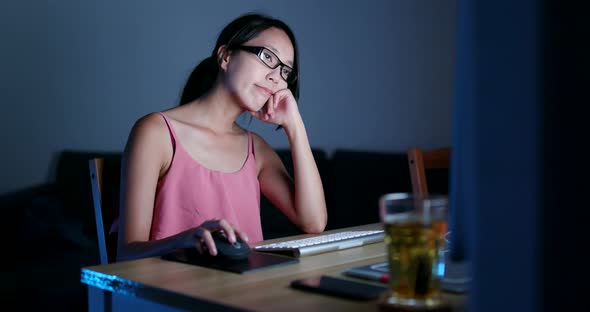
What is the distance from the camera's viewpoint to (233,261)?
1.06 meters

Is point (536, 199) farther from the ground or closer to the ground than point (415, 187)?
farther from the ground

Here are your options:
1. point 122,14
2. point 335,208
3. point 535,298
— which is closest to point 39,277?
point 335,208

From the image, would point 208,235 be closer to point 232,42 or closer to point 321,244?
point 321,244

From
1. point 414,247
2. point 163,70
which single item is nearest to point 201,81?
point 414,247

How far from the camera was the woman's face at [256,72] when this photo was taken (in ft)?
5.38

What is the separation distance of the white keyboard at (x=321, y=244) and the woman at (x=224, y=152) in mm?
319

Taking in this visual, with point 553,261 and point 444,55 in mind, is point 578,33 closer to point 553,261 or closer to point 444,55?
point 553,261

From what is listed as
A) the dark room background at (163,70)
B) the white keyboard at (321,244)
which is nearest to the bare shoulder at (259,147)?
the white keyboard at (321,244)

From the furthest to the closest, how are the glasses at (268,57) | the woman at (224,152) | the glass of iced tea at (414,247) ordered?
the glasses at (268,57), the woman at (224,152), the glass of iced tea at (414,247)

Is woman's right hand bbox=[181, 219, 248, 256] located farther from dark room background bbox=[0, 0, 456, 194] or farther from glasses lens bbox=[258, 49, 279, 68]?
dark room background bbox=[0, 0, 456, 194]

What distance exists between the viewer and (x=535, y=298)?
50 cm

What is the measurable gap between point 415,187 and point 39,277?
1.62m

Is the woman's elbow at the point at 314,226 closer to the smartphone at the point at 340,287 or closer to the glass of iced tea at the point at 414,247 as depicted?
the smartphone at the point at 340,287

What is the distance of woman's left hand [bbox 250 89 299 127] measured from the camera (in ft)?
5.71
